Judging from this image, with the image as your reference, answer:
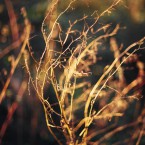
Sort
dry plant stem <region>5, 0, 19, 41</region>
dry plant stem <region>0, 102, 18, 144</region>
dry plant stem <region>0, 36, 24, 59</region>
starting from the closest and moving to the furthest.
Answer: dry plant stem <region>0, 102, 18, 144</region> → dry plant stem <region>0, 36, 24, 59</region> → dry plant stem <region>5, 0, 19, 41</region>

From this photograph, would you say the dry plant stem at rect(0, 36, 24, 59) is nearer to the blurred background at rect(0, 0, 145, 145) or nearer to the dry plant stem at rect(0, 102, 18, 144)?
the blurred background at rect(0, 0, 145, 145)

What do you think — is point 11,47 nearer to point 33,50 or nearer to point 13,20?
point 33,50

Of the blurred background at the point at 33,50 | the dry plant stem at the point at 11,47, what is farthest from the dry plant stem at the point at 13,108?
the dry plant stem at the point at 11,47

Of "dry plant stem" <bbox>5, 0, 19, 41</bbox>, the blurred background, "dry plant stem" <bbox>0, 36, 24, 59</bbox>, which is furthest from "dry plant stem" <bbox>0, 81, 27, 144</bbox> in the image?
"dry plant stem" <bbox>5, 0, 19, 41</bbox>

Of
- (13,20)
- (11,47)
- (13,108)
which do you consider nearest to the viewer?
(13,108)

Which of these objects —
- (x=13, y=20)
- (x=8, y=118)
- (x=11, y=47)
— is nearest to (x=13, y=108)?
(x=8, y=118)

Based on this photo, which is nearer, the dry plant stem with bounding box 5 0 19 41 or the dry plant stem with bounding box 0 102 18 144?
the dry plant stem with bounding box 0 102 18 144

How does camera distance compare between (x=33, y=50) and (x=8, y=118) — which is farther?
(x=33, y=50)

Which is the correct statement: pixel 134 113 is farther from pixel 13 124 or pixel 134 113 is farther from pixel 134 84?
pixel 13 124

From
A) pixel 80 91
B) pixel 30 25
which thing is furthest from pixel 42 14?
pixel 80 91
